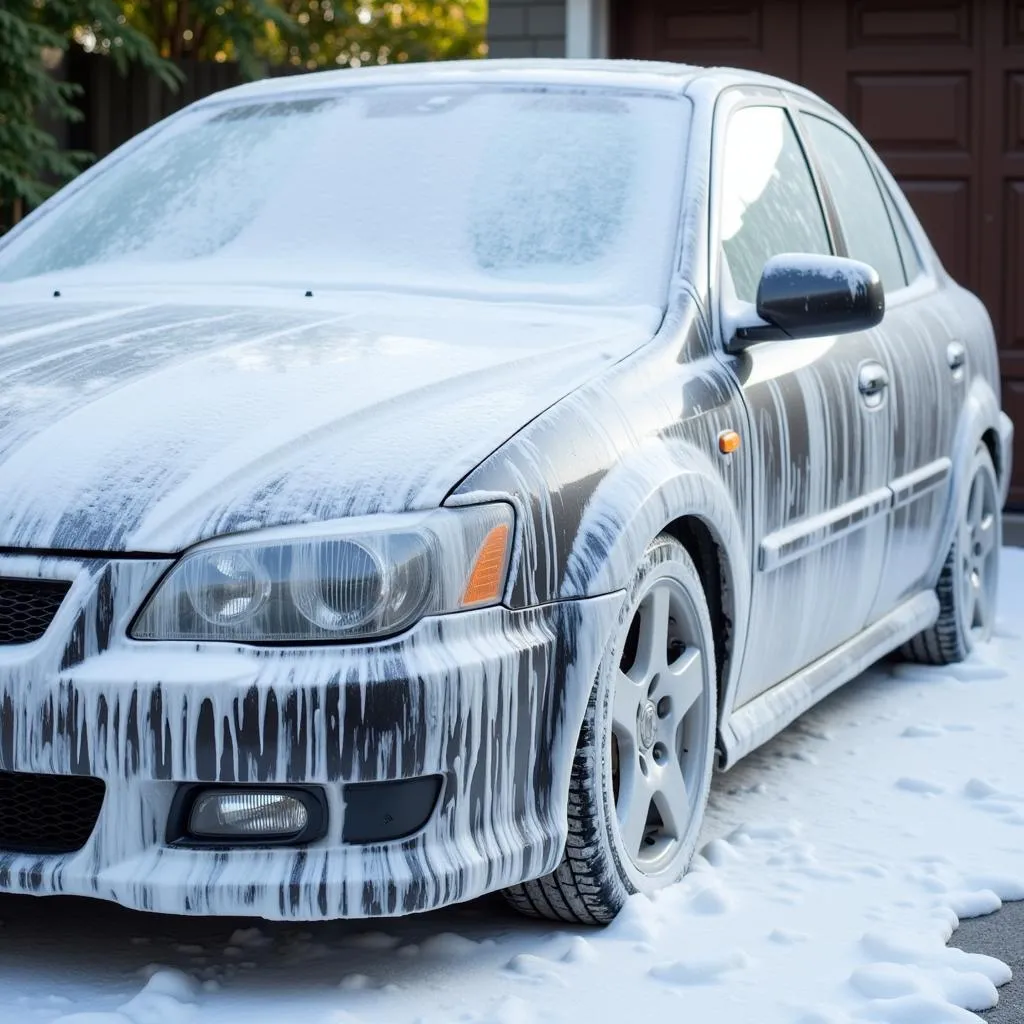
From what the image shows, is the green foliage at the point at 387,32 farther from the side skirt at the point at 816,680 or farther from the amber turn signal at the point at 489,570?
the amber turn signal at the point at 489,570

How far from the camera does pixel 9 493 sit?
2.94 meters

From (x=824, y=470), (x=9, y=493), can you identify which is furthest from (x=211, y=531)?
(x=824, y=470)

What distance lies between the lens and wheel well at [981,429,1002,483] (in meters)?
6.01

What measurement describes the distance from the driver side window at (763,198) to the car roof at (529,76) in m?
0.11

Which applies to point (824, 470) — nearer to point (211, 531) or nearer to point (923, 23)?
point (211, 531)

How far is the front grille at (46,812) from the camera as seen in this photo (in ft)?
9.68

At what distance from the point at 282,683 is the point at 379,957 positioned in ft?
2.15

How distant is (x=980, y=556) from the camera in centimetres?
607

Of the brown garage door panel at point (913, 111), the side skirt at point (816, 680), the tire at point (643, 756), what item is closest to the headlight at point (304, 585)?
the tire at point (643, 756)

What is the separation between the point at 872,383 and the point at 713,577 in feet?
3.32

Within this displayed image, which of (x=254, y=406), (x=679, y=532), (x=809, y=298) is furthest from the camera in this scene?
(x=809, y=298)

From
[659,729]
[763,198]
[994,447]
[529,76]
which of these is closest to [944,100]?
[994,447]

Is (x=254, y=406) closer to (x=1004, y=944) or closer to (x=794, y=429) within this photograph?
(x=794, y=429)

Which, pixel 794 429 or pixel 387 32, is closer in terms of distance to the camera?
pixel 794 429
